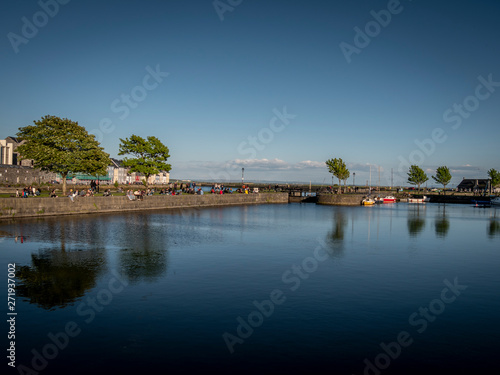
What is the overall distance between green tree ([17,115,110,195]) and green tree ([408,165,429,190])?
161149mm

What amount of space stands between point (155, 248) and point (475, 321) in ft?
76.4

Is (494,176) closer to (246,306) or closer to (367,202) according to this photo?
(367,202)

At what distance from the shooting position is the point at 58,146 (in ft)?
185

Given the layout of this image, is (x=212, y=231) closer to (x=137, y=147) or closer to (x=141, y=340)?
(x=141, y=340)

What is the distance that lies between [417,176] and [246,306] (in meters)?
185

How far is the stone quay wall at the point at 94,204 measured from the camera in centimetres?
4619

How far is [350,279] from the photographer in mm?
24281

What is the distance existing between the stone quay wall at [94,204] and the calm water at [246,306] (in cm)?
1197

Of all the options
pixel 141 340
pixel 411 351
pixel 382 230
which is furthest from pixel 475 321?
pixel 382 230

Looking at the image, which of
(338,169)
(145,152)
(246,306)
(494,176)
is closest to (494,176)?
(494,176)

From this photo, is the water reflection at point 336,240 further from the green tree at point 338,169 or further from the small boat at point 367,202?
the green tree at point 338,169

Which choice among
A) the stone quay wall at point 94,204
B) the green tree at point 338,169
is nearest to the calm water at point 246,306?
the stone quay wall at point 94,204

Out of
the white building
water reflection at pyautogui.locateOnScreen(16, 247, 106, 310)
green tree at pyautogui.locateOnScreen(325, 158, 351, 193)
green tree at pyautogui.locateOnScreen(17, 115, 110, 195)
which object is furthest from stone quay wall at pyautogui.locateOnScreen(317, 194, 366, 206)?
the white building

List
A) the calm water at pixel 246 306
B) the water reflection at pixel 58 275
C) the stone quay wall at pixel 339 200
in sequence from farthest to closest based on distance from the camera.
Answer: the stone quay wall at pixel 339 200, the water reflection at pixel 58 275, the calm water at pixel 246 306
